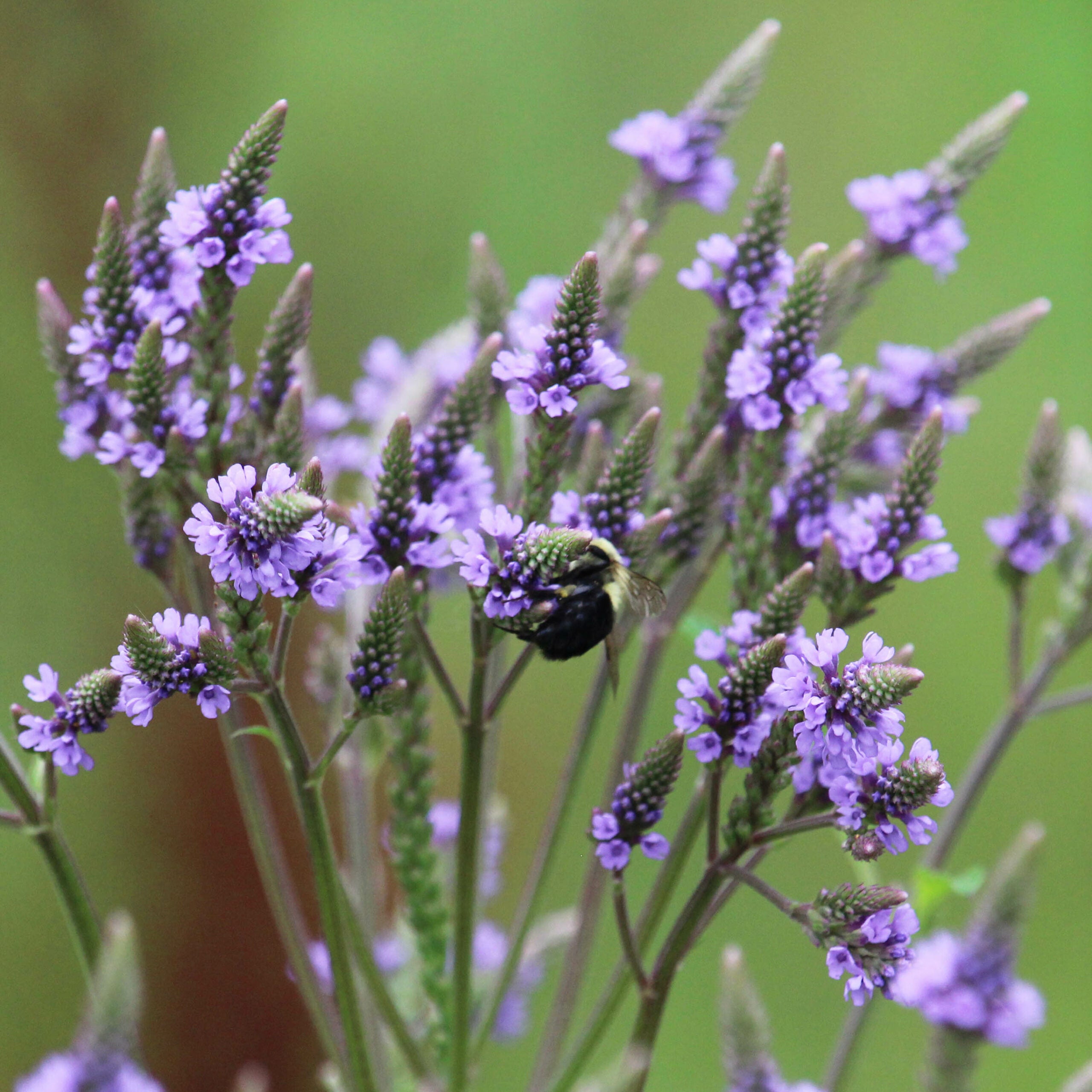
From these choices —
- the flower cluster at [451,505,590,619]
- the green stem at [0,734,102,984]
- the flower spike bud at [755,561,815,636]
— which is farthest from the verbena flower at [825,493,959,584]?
the green stem at [0,734,102,984]

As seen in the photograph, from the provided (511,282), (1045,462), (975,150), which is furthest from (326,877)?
(511,282)

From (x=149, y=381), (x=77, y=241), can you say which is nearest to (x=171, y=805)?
(x=77, y=241)

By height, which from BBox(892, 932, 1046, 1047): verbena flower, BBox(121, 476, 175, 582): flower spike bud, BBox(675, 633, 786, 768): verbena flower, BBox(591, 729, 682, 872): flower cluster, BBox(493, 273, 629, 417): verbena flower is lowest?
BBox(892, 932, 1046, 1047): verbena flower

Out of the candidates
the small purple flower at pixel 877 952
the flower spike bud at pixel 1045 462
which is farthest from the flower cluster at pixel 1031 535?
the small purple flower at pixel 877 952

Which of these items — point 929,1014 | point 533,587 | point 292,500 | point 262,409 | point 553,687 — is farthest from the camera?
point 553,687

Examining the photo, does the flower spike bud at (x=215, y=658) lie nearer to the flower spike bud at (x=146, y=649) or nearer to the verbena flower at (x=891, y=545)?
the flower spike bud at (x=146, y=649)

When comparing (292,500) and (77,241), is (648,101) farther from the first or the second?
(292,500)

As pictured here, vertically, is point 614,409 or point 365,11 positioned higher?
point 365,11

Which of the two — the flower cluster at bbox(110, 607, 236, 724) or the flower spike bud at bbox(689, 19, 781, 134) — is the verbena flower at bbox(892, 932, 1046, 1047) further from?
the flower spike bud at bbox(689, 19, 781, 134)
